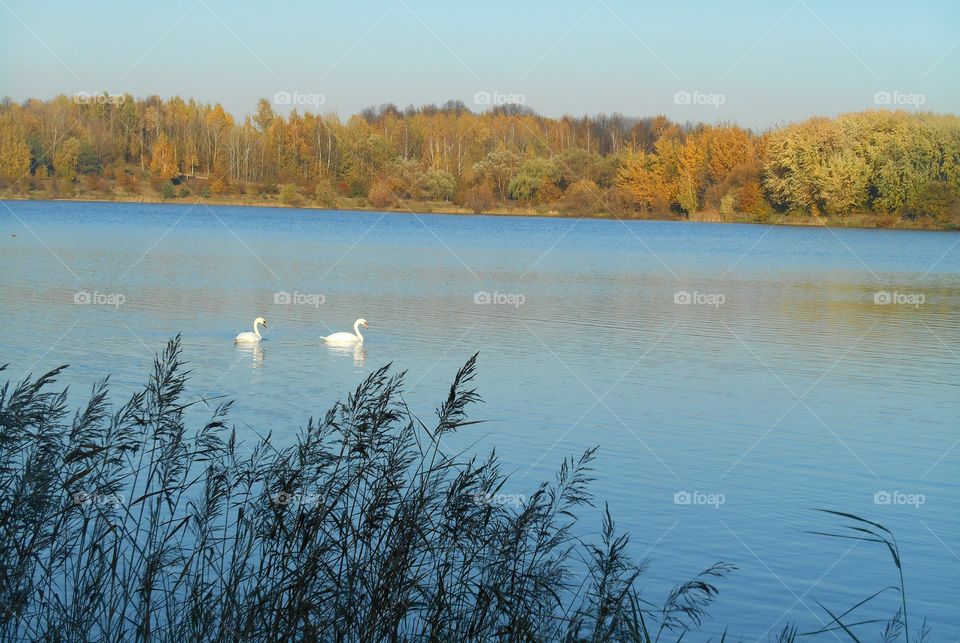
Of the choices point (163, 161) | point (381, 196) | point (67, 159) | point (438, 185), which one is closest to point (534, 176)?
point (438, 185)

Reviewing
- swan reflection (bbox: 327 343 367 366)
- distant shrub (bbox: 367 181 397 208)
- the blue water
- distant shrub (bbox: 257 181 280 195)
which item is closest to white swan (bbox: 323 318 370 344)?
swan reflection (bbox: 327 343 367 366)

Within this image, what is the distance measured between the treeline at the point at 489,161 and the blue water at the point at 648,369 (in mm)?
34906

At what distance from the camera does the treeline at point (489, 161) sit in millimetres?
67125

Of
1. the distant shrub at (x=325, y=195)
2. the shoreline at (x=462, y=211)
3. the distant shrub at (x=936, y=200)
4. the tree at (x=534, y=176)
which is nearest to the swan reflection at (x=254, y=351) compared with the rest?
the distant shrub at (x=936, y=200)

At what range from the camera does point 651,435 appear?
11.1 metres

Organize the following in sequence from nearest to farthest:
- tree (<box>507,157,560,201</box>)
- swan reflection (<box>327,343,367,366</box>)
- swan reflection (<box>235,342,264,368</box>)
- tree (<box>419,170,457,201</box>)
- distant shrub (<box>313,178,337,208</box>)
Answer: swan reflection (<box>235,342,264,368</box>), swan reflection (<box>327,343,367,366</box>), tree (<box>507,157,560,201</box>), tree (<box>419,170,457,201</box>), distant shrub (<box>313,178,337,208</box>)

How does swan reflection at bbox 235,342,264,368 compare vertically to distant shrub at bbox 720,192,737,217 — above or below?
below

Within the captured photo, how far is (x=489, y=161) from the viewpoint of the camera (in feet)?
263

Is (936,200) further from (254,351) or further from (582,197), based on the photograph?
(254,351)

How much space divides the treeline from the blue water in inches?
1374

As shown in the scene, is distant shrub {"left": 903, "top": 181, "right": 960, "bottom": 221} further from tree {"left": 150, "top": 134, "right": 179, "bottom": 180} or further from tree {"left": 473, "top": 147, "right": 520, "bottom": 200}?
tree {"left": 150, "top": 134, "right": 179, "bottom": 180}

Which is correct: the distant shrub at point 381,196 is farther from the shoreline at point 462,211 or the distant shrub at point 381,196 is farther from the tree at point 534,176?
the tree at point 534,176

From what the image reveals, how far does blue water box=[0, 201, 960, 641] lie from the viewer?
795 cm

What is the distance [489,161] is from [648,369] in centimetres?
6623
